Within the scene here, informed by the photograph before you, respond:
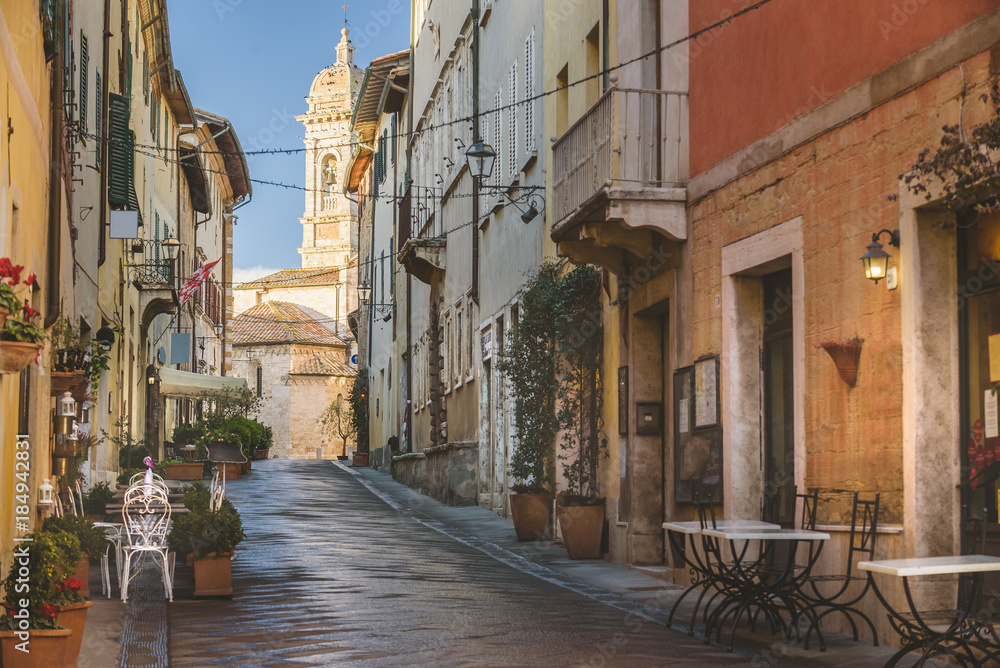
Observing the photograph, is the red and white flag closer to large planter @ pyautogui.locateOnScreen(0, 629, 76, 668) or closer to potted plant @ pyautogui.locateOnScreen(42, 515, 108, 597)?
potted plant @ pyautogui.locateOnScreen(42, 515, 108, 597)

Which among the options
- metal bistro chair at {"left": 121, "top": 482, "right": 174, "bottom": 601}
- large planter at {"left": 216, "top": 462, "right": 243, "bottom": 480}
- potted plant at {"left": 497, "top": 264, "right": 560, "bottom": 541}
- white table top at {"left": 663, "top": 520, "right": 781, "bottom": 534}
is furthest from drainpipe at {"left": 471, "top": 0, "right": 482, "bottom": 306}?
white table top at {"left": 663, "top": 520, "right": 781, "bottom": 534}

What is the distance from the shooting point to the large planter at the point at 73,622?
22.7ft

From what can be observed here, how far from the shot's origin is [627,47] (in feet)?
46.9

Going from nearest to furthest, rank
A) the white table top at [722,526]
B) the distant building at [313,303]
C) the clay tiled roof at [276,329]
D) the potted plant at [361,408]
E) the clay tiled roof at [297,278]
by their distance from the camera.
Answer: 1. the white table top at [722,526]
2. the potted plant at [361,408]
3. the distant building at [313,303]
4. the clay tiled roof at [276,329]
5. the clay tiled roof at [297,278]

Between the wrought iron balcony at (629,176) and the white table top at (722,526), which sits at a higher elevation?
the wrought iron balcony at (629,176)

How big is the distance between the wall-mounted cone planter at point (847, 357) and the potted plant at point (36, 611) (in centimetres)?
515

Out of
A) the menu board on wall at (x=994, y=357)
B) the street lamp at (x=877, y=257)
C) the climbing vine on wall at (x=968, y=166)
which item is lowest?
the menu board on wall at (x=994, y=357)

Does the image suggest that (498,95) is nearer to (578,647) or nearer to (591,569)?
(591,569)

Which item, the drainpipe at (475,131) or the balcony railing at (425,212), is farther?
the balcony railing at (425,212)

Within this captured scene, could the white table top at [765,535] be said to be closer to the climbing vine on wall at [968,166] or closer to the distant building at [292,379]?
the climbing vine on wall at [968,166]

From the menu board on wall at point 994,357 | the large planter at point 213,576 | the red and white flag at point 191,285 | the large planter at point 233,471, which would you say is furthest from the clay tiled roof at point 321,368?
the menu board on wall at point 994,357

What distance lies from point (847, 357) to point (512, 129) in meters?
12.7

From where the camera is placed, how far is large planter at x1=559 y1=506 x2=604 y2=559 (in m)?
14.8

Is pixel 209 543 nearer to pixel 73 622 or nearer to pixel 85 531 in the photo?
pixel 85 531
